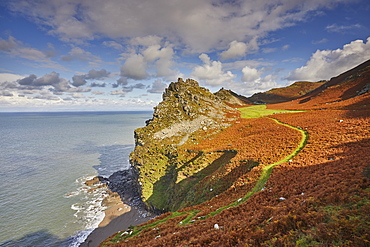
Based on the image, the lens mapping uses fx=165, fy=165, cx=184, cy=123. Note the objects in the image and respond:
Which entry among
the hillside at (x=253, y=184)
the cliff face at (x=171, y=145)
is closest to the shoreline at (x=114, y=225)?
the cliff face at (x=171, y=145)

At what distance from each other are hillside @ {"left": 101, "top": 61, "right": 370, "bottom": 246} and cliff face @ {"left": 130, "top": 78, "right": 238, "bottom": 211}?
0.25 meters

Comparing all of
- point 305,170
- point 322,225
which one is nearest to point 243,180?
point 305,170

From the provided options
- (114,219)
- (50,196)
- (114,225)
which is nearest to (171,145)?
(114,219)

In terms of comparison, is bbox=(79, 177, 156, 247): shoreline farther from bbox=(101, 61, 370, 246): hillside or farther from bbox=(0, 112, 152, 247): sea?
bbox=(101, 61, 370, 246): hillside

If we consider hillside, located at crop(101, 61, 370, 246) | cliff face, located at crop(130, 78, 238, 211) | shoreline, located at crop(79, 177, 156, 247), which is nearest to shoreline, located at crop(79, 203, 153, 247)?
shoreline, located at crop(79, 177, 156, 247)

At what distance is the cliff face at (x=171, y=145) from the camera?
3462 cm

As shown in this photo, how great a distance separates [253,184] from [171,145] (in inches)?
1108

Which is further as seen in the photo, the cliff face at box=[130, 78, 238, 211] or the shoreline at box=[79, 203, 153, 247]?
the cliff face at box=[130, 78, 238, 211]

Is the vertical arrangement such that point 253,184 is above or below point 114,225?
above

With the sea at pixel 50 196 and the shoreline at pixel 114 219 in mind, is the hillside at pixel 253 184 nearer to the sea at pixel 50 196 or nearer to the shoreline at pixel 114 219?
Result: the shoreline at pixel 114 219

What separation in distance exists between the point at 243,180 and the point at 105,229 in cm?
3018

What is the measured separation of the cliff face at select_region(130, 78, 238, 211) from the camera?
34.6m

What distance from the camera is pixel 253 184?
18172mm

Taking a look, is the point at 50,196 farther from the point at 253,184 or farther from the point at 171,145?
the point at 253,184
